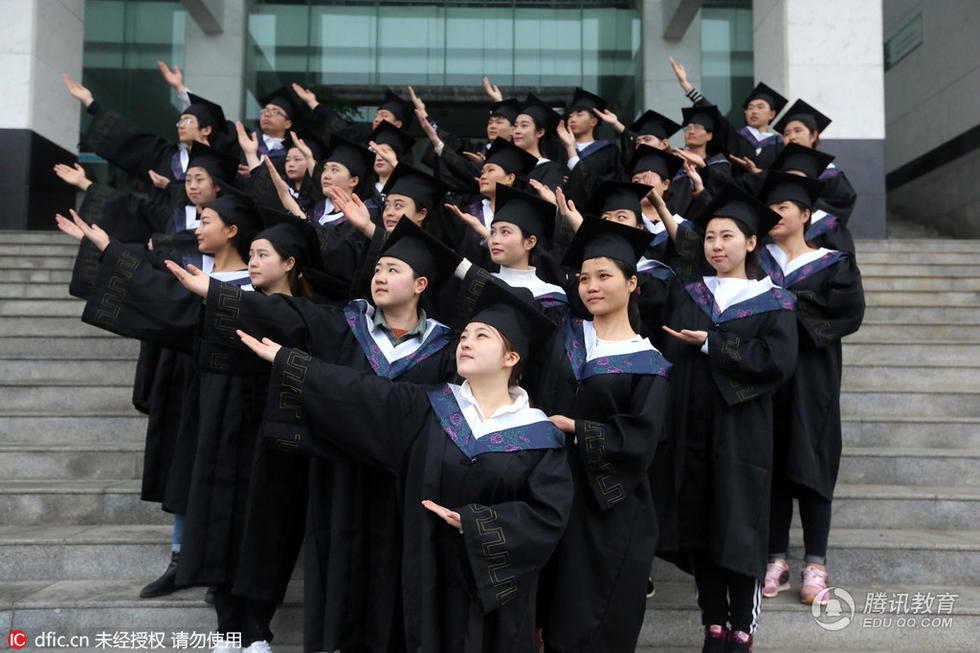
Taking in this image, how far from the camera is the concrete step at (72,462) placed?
4.85 meters

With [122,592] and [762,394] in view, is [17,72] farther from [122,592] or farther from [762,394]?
[762,394]

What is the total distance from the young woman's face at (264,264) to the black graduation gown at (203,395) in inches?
10.8

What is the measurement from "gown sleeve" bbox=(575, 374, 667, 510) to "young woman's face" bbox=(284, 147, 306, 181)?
3.82 m

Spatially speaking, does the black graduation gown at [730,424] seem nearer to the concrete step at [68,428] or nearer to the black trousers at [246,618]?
the black trousers at [246,618]

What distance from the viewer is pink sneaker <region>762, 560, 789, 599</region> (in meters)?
3.96

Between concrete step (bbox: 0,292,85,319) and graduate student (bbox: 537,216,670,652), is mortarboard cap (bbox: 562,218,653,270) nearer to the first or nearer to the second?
graduate student (bbox: 537,216,670,652)

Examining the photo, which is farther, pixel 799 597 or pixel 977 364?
pixel 977 364

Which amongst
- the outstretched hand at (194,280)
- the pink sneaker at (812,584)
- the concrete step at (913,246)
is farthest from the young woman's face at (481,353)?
the concrete step at (913,246)

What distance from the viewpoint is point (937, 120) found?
41.0 feet

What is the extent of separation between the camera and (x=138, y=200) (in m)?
5.50

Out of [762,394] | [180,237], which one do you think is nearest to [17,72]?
[180,237]

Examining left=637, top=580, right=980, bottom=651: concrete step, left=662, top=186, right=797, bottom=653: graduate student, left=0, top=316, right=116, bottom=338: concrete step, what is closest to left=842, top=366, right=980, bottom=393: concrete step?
left=637, top=580, right=980, bottom=651: concrete step

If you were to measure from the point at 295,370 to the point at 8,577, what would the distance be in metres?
2.46

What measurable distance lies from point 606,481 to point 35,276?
240 inches
